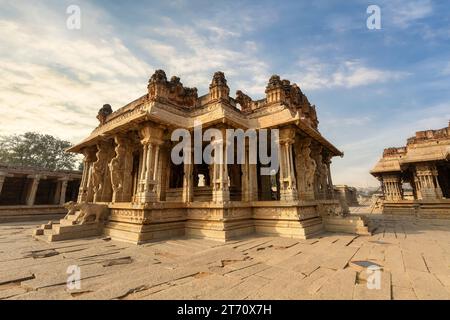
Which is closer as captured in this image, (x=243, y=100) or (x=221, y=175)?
(x=221, y=175)

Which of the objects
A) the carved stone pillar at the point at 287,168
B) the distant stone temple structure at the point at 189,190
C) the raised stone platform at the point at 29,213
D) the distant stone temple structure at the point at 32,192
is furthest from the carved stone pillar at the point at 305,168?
the raised stone platform at the point at 29,213

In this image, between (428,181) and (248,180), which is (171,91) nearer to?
(248,180)

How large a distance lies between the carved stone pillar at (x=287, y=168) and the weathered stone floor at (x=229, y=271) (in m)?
2.92

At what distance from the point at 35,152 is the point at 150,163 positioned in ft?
A: 130

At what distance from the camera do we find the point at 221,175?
916 cm

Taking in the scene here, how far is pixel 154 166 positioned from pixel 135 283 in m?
6.18

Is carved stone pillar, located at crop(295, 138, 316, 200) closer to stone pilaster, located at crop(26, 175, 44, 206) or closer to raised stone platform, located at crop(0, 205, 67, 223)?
raised stone platform, located at crop(0, 205, 67, 223)

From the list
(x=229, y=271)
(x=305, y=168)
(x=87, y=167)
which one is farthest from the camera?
(x=87, y=167)

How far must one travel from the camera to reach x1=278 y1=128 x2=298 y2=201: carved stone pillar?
30.5 ft

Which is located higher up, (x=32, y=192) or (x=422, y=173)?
(x=422, y=173)

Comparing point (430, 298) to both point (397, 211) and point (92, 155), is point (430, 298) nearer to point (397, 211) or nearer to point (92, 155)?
point (92, 155)

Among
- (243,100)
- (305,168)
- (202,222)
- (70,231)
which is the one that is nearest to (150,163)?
(202,222)

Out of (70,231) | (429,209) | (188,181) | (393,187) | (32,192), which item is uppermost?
(393,187)

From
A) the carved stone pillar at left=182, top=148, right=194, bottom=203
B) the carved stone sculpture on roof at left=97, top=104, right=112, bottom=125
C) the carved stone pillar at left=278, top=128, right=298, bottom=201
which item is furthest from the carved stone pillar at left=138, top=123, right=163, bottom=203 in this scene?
the carved stone sculpture on roof at left=97, top=104, right=112, bottom=125
